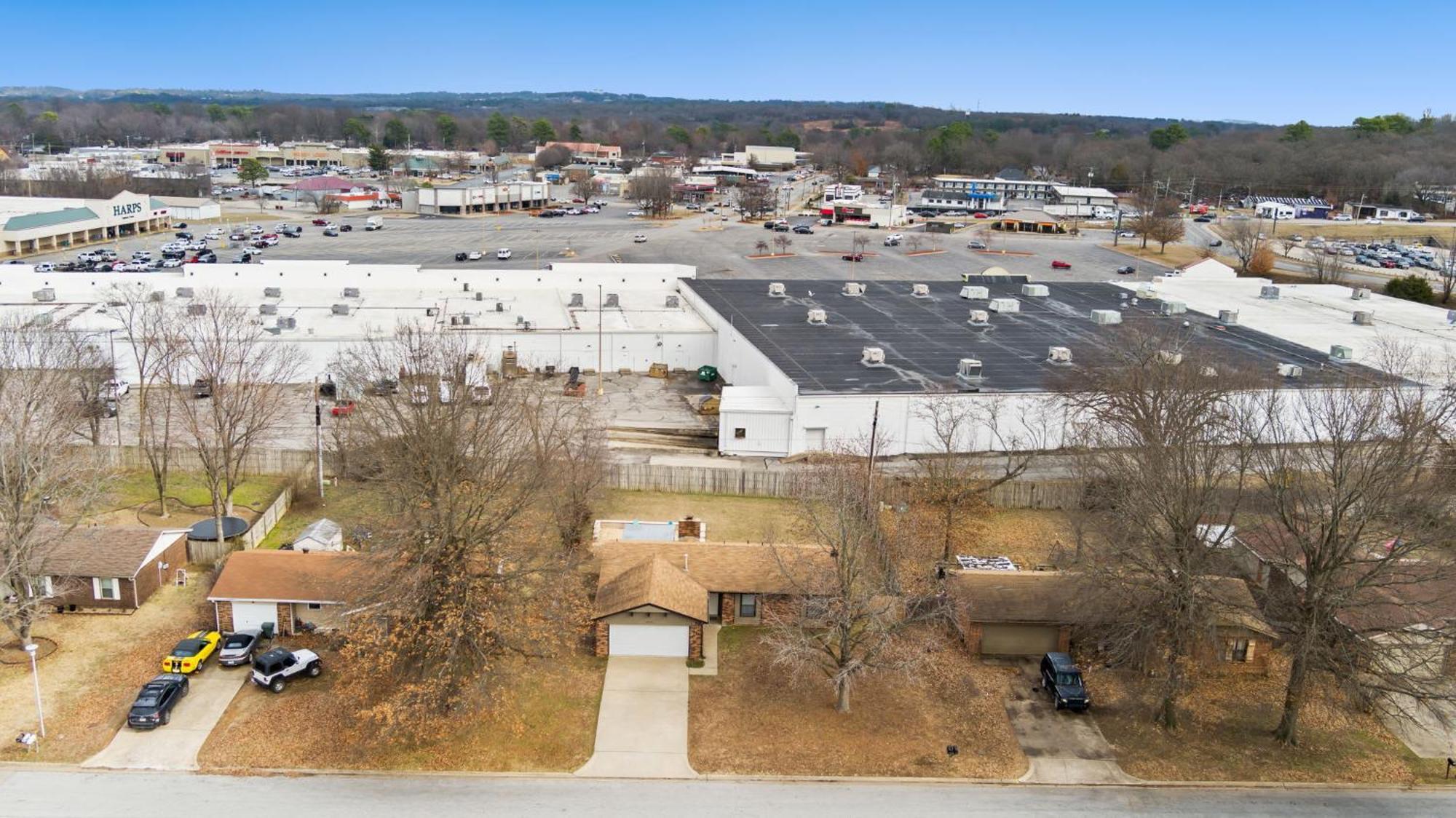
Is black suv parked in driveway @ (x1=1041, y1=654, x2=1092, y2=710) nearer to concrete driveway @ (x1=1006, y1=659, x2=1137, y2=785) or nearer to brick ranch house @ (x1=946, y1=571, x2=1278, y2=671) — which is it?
concrete driveway @ (x1=1006, y1=659, x2=1137, y2=785)

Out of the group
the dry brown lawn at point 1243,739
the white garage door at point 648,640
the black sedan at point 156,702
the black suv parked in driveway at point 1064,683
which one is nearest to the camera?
the black sedan at point 156,702

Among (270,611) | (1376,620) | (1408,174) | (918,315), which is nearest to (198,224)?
(918,315)

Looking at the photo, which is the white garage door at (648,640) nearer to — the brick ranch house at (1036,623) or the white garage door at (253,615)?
the brick ranch house at (1036,623)

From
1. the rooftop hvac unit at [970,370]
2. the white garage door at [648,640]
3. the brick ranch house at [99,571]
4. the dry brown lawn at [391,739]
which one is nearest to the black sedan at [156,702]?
the dry brown lawn at [391,739]

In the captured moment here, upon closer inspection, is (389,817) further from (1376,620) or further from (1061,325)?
(1061,325)

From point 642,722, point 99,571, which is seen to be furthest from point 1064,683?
point 99,571

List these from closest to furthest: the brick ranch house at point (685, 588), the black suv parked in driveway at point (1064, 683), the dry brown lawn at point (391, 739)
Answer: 1. the dry brown lawn at point (391, 739)
2. the black suv parked in driveway at point (1064, 683)
3. the brick ranch house at point (685, 588)
